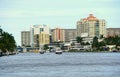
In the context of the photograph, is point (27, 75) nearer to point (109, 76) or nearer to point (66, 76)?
point (66, 76)

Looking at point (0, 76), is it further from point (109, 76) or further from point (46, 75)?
point (109, 76)

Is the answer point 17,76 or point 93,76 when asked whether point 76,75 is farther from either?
point 17,76

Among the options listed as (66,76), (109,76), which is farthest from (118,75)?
(66,76)

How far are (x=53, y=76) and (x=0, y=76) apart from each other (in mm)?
6915

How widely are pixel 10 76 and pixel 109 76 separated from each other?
12.6 meters

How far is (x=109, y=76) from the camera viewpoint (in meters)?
66.1

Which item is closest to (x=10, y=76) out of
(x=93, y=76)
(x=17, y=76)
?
(x=17, y=76)

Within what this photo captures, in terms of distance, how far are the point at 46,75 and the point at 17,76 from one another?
3756mm

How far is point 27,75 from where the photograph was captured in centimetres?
7006

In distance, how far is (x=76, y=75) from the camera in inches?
2717

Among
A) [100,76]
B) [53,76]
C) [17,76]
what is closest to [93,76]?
[100,76]

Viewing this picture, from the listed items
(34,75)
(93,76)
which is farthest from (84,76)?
(34,75)

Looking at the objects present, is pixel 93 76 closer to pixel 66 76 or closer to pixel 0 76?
pixel 66 76

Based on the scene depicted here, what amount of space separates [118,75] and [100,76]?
246 cm
